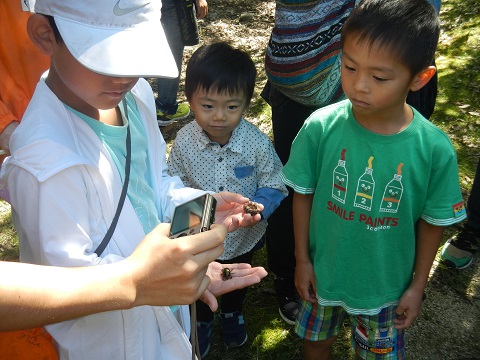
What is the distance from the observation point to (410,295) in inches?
80.0

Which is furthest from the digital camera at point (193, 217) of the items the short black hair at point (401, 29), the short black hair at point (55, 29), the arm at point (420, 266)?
the arm at point (420, 266)

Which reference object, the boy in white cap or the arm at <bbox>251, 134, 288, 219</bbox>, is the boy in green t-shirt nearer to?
the arm at <bbox>251, 134, 288, 219</bbox>

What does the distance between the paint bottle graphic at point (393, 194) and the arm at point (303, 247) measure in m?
0.36

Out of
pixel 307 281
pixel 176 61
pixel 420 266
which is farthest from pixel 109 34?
pixel 176 61

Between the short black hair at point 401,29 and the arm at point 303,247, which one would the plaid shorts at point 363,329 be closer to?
the arm at point 303,247

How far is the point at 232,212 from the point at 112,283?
3.11ft

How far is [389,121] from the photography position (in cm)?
190

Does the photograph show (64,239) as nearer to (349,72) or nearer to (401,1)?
(349,72)

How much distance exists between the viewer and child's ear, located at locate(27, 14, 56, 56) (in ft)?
4.67

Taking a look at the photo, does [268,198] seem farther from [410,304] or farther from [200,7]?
[200,7]

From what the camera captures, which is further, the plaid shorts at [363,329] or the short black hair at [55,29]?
the plaid shorts at [363,329]

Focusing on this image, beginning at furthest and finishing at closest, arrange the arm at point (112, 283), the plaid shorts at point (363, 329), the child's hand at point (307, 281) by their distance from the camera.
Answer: the child's hand at point (307, 281) → the plaid shorts at point (363, 329) → the arm at point (112, 283)

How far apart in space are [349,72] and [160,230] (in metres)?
0.96

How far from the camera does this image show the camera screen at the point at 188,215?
1.40 metres
